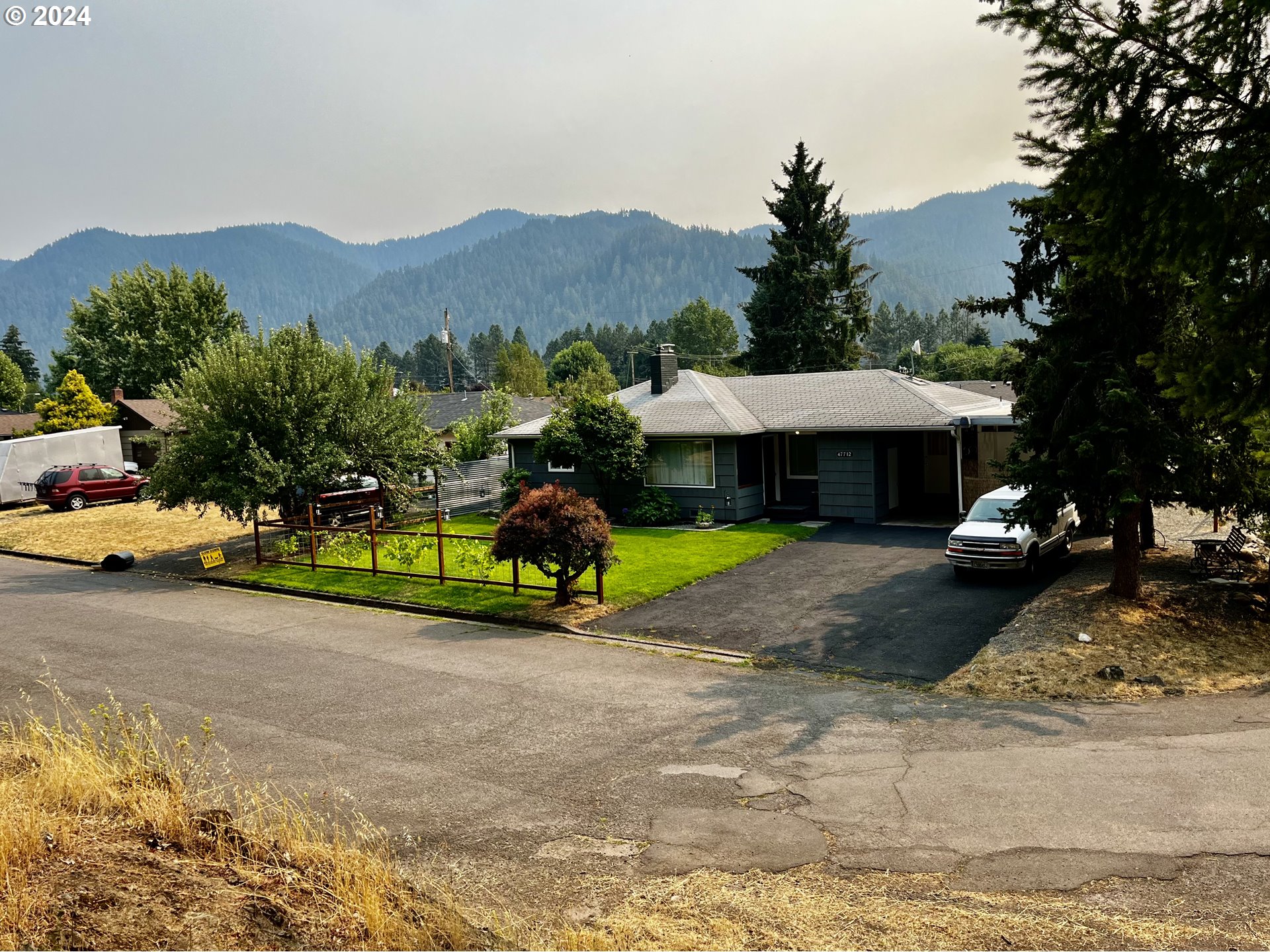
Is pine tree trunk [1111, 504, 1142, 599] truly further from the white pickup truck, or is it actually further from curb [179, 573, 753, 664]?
curb [179, 573, 753, 664]

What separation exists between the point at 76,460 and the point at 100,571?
681 inches

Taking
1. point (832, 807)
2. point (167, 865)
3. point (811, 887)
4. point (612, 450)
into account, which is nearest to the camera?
point (167, 865)

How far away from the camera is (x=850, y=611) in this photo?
1609cm

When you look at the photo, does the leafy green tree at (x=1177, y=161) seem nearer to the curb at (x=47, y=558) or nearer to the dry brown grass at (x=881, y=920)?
the dry brown grass at (x=881, y=920)

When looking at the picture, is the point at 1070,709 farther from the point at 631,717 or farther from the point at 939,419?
the point at 939,419

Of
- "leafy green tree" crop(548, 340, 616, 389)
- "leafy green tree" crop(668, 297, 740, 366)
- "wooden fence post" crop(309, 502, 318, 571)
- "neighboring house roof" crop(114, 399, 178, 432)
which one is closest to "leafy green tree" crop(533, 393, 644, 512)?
"wooden fence post" crop(309, 502, 318, 571)

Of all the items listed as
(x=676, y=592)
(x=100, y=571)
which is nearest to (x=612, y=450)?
(x=676, y=592)

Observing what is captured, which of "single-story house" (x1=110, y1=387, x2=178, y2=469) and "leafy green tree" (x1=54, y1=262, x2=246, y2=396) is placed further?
"leafy green tree" (x1=54, y1=262, x2=246, y2=396)

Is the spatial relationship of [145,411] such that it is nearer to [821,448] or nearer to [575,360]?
[821,448]

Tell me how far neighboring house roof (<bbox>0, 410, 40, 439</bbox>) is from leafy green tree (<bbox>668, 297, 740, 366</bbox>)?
71362mm

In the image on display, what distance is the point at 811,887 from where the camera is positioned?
625 cm

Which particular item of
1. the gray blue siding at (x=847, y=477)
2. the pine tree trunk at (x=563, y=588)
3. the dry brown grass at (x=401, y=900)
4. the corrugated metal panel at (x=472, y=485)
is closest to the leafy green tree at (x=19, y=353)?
the corrugated metal panel at (x=472, y=485)

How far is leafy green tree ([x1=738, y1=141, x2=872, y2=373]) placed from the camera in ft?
167

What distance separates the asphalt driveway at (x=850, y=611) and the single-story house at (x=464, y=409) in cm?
2542
